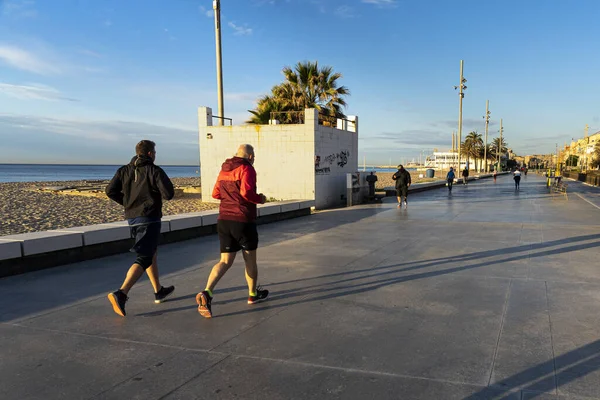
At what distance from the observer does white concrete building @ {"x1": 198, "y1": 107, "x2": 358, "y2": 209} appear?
49.9 ft

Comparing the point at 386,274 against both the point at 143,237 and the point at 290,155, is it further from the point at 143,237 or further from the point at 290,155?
the point at 290,155

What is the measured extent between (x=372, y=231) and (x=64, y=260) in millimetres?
6156

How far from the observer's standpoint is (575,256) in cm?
682

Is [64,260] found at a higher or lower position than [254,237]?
lower

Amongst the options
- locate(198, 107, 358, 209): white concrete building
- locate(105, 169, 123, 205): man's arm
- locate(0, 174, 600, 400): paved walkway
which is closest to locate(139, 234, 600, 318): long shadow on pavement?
locate(0, 174, 600, 400): paved walkway

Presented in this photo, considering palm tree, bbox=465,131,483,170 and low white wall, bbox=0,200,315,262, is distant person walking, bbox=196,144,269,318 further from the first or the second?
palm tree, bbox=465,131,483,170

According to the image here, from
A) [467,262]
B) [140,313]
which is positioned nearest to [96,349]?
[140,313]

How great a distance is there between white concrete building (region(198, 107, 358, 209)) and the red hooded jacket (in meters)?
10.9

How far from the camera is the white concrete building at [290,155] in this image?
1520 centimetres

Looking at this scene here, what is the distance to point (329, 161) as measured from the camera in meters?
16.2

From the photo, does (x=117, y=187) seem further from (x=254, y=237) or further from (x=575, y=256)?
(x=575, y=256)

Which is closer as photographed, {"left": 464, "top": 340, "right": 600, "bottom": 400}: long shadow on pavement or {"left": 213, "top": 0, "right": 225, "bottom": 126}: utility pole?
{"left": 464, "top": 340, "right": 600, "bottom": 400}: long shadow on pavement

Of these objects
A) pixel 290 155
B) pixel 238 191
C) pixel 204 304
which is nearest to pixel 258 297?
pixel 204 304

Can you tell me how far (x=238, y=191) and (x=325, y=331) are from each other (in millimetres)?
1603
